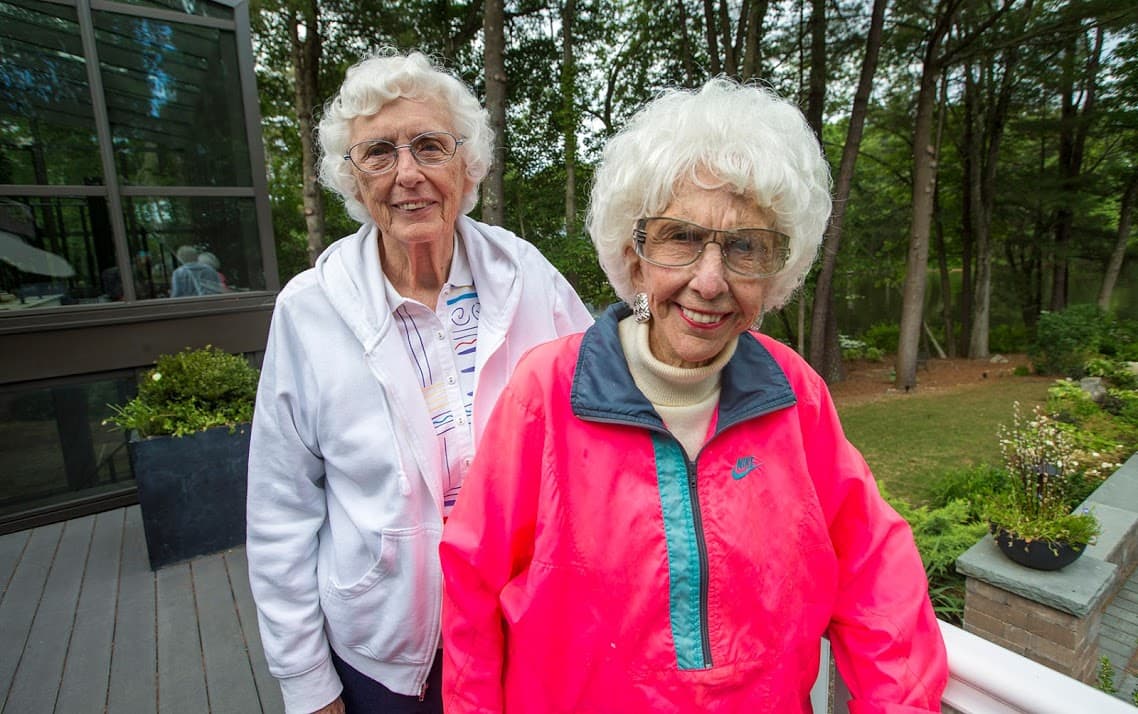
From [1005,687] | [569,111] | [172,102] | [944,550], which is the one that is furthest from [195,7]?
[944,550]

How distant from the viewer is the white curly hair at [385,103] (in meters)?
1.24

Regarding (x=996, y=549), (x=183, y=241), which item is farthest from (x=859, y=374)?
(x=183, y=241)

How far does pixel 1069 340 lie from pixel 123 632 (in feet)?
45.7

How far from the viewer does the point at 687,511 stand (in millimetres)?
969

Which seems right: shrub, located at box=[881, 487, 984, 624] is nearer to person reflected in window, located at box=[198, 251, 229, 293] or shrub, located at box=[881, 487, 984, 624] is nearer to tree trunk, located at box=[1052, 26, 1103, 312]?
person reflected in window, located at box=[198, 251, 229, 293]

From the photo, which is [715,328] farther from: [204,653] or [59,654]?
[59,654]

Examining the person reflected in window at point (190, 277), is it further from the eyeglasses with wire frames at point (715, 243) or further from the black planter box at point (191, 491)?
the eyeglasses with wire frames at point (715, 243)

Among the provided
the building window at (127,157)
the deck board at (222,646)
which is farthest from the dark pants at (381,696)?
the building window at (127,157)

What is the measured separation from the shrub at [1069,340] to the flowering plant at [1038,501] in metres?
8.94

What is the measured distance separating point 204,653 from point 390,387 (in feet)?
7.10


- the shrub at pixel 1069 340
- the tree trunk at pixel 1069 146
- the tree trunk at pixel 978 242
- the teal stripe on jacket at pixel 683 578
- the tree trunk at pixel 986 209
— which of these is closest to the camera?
the teal stripe on jacket at pixel 683 578

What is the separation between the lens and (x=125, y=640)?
2.59m

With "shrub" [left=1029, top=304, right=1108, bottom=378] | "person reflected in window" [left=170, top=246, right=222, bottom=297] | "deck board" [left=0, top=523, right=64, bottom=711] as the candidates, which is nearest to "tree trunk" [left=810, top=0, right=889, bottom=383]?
"shrub" [left=1029, top=304, right=1108, bottom=378]

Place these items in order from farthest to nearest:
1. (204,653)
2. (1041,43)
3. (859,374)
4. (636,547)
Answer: (859,374) < (1041,43) < (204,653) < (636,547)
